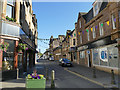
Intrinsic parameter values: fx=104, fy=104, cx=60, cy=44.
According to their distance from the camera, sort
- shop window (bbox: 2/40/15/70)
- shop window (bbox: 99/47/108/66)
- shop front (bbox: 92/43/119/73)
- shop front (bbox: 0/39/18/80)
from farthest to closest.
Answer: shop window (bbox: 99/47/108/66), shop front (bbox: 92/43/119/73), shop window (bbox: 2/40/15/70), shop front (bbox: 0/39/18/80)

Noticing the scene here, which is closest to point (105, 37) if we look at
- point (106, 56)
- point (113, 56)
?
point (106, 56)

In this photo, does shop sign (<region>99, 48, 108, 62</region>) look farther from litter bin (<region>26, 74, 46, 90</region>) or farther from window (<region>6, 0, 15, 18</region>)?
window (<region>6, 0, 15, 18</region>)

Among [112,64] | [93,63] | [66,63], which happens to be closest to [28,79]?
[112,64]

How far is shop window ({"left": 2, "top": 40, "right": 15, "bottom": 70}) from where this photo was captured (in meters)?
8.78

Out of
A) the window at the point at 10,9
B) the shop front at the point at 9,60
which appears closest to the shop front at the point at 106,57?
the shop front at the point at 9,60

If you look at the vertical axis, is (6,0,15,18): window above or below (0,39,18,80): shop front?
above

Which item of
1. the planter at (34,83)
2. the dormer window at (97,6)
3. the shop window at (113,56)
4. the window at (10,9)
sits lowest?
the planter at (34,83)

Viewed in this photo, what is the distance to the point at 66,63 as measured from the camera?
19.4 metres

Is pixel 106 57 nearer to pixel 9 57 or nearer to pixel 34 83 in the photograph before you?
pixel 34 83

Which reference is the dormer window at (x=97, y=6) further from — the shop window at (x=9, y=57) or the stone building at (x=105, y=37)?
the shop window at (x=9, y=57)

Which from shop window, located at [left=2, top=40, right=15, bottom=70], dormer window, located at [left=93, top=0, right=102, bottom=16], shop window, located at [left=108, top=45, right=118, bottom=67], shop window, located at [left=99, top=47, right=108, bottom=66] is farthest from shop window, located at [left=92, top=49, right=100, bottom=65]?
shop window, located at [left=2, top=40, right=15, bottom=70]

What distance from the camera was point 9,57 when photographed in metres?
9.16

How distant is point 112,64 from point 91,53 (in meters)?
5.57

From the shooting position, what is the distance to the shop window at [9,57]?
878 cm
